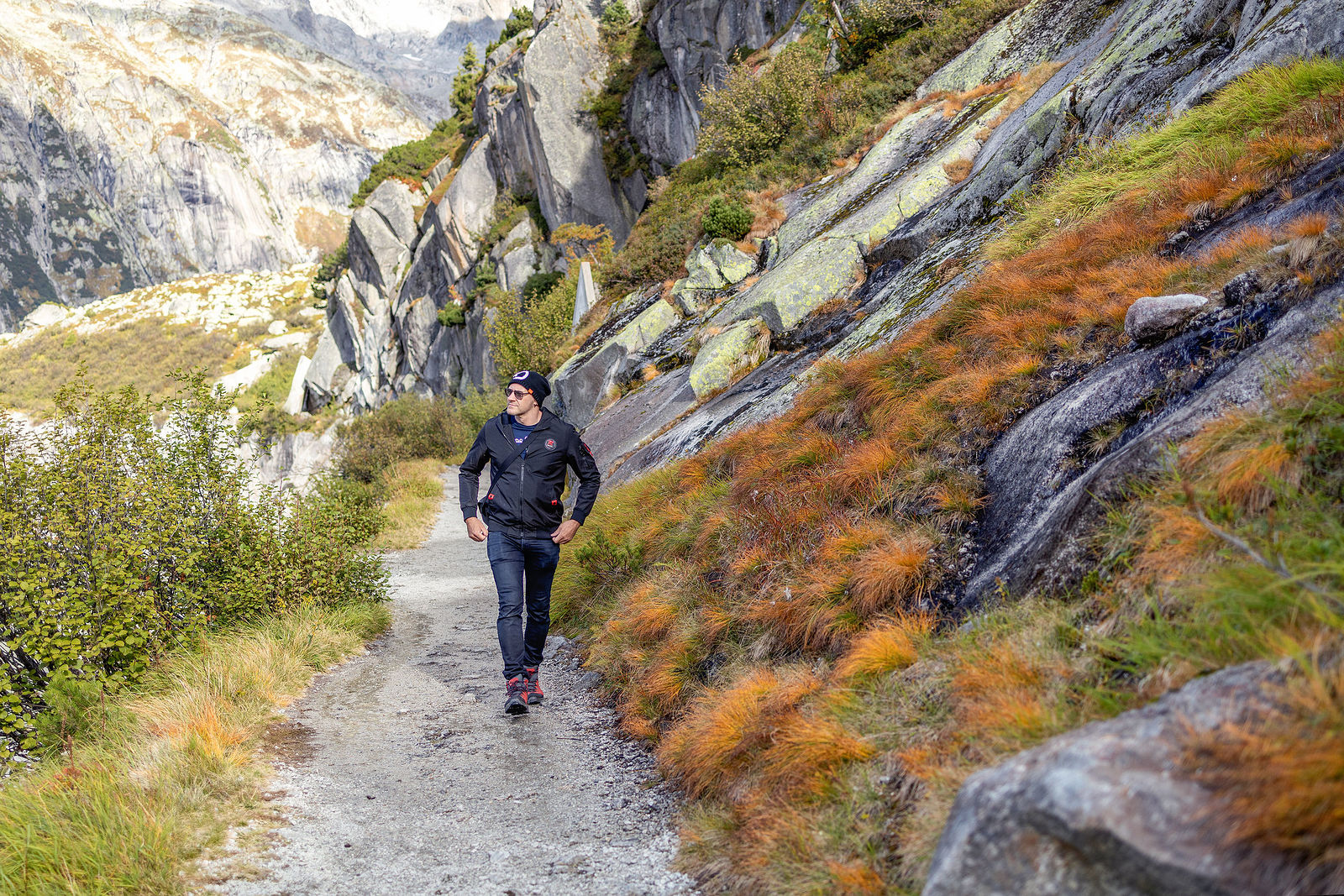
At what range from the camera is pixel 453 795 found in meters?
3.87

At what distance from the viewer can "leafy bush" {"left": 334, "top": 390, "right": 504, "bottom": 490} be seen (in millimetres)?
25828

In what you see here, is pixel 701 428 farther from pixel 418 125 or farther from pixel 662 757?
pixel 418 125

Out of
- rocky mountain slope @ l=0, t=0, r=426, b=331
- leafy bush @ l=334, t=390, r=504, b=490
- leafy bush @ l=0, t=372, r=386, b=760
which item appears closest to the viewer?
leafy bush @ l=0, t=372, r=386, b=760

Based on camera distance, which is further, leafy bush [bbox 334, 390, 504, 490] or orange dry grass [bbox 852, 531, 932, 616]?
leafy bush [bbox 334, 390, 504, 490]

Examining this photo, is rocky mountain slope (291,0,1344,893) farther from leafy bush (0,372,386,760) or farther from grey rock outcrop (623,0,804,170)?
grey rock outcrop (623,0,804,170)

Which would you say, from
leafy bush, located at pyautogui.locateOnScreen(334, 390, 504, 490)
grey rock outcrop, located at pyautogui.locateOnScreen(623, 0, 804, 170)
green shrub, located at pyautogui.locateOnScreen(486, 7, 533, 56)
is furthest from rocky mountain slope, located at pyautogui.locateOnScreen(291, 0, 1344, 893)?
green shrub, located at pyautogui.locateOnScreen(486, 7, 533, 56)

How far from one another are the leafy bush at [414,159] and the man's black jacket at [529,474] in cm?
4447

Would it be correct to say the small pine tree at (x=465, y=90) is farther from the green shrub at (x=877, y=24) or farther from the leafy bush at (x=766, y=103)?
the green shrub at (x=877, y=24)

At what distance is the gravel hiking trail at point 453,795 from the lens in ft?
10.0

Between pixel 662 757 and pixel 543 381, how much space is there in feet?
9.77

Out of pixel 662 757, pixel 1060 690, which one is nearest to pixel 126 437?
pixel 662 757

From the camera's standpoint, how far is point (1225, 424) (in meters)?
2.76

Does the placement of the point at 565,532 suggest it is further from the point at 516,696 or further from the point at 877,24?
the point at 877,24

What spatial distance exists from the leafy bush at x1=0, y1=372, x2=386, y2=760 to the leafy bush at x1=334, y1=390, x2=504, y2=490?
741 inches
